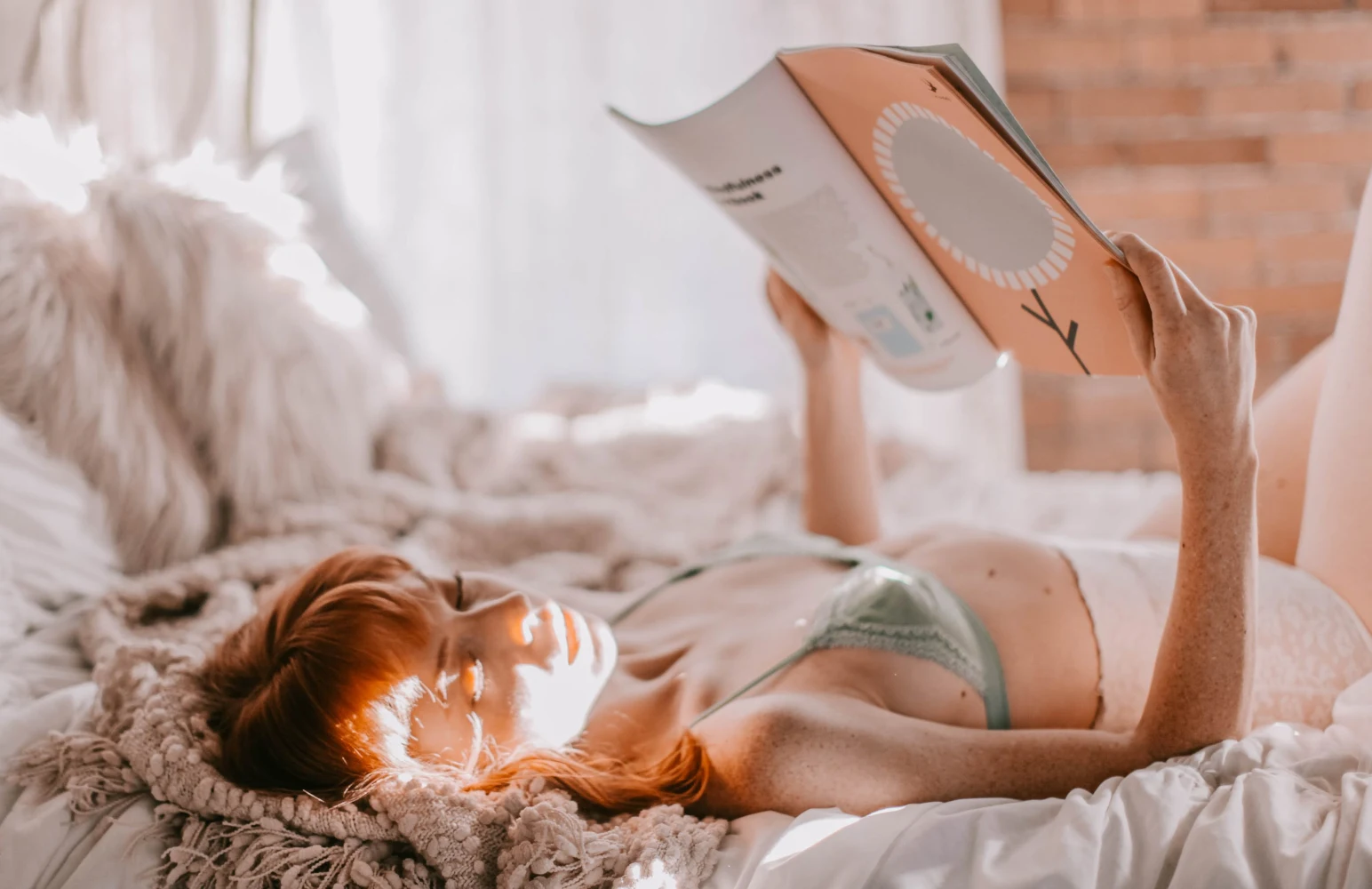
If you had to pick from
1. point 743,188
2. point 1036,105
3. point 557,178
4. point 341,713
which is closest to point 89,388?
point 341,713

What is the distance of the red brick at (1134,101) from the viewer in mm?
2402

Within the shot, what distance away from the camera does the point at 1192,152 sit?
2.42 m

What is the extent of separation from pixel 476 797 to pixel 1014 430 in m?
1.95

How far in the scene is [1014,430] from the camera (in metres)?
2.44

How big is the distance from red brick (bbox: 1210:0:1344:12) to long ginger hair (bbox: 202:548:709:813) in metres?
2.32

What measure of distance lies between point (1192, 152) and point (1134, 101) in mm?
175

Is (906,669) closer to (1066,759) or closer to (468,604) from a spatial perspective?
(1066,759)

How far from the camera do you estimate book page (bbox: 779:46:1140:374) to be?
2.21ft

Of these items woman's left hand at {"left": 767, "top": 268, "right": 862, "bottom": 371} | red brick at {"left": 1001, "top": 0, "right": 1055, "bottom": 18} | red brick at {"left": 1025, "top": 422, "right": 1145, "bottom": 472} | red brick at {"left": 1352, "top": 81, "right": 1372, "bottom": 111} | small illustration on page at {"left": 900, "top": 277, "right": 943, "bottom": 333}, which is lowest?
red brick at {"left": 1025, "top": 422, "right": 1145, "bottom": 472}

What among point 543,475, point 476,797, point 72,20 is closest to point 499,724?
point 476,797

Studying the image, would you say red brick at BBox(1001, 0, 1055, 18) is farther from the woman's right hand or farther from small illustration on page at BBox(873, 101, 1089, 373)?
the woman's right hand

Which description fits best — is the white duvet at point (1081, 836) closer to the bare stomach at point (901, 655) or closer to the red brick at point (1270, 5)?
the bare stomach at point (901, 655)

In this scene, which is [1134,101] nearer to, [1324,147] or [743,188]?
[1324,147]

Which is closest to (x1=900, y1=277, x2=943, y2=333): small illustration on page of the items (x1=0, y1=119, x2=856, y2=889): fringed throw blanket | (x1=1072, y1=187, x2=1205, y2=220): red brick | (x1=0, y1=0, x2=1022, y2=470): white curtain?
(x1=0, y1=119, x2=856, y2=889): fringed throw blanket
